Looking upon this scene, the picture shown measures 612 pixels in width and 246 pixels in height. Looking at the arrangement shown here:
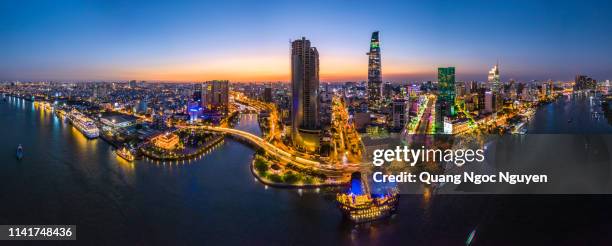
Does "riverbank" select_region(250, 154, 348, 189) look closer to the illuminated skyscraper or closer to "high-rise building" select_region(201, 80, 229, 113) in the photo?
"high-rise building" select_region(201, 80, 229, 113)

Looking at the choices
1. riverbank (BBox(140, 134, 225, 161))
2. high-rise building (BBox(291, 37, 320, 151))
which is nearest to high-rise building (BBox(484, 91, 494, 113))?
high-rise building (BBox(291, 37, 320, 151))

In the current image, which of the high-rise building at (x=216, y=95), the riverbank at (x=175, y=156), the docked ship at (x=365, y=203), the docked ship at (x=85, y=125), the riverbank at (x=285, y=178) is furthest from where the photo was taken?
the high-rise building at (x=216, y=95)

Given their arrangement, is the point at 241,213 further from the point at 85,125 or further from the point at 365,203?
the point at 85,125

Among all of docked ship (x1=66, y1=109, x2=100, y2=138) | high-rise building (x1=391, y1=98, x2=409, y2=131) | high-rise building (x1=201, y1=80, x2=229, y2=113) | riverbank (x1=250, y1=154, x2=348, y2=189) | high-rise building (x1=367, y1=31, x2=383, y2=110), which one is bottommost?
riverbank (x1=250, y1=154, x2=348, y2=189)

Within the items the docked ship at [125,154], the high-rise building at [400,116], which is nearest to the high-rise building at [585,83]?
the high-rise building at [400,116]

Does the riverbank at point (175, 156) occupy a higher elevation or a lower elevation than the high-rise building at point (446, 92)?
lower

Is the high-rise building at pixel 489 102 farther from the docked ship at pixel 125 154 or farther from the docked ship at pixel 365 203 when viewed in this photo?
the docked ship at pixel 125 154

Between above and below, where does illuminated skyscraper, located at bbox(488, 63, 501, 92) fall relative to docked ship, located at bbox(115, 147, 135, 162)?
above
